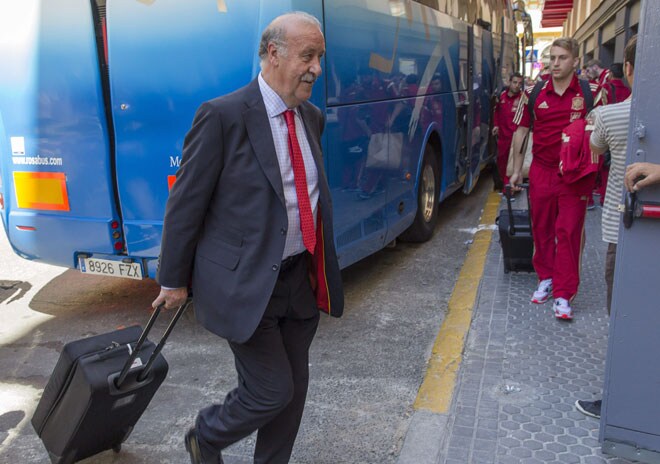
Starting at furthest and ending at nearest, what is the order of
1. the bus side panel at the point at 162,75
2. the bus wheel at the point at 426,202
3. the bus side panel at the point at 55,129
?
the bus wheel at the point at 426,202
the bus side panel at the point at 55,129
the bus side panel at the point at 162,75

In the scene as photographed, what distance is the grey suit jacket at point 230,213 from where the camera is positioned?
2.27 meters

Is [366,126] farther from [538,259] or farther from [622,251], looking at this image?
[622,251]

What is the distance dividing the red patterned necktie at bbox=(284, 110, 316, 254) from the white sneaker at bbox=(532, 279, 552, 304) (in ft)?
9.62

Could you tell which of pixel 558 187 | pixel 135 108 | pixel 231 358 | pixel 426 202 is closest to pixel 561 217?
pixel 558 187

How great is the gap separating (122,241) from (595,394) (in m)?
3.30

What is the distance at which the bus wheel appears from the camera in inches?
271

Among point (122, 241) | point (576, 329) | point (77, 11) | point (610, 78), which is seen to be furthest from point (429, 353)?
point (610, 78)

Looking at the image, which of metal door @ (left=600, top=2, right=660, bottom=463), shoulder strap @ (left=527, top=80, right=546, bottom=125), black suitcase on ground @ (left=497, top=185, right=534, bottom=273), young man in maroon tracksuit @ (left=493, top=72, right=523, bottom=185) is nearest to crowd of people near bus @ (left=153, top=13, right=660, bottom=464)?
metal door @ (left=600, top=2, right=660, bottom=463)

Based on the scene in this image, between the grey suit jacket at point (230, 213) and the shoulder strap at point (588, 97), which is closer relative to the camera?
the grey suit jacket at point (230, 213)

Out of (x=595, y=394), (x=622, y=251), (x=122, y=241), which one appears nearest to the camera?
(x=622, y=251)

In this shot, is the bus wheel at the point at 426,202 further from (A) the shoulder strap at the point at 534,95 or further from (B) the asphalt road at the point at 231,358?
(A) the shoulder strap at the point at 534,95

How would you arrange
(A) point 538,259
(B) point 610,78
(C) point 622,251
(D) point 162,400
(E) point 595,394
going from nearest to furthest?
(C) point 622,251, (E) point 595,394, (D) point 162,400, (A) point 538,259, (B) point 610,78

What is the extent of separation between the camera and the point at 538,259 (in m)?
4.98

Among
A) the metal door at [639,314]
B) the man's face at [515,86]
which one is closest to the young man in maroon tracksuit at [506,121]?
the man's face at [515,86]
